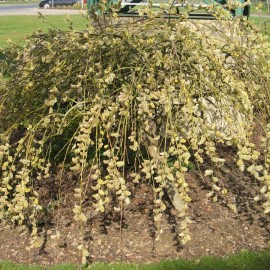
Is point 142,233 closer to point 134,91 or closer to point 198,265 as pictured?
point 198,265

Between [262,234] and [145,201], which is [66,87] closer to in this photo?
[145,201]

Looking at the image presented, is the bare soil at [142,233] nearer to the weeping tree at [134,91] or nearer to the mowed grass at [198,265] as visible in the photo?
the mowed grass at [198,265]

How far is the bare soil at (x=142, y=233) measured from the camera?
3869 millimetres

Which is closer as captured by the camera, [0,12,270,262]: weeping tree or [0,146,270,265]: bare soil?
[0,12,270,262]: weeping tree

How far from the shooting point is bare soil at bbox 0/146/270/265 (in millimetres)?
3869

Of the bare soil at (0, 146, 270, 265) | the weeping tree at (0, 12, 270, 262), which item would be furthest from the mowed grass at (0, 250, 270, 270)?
the weeping tree at (0, 12, 270, 262)

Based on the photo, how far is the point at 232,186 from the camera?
15.7ft

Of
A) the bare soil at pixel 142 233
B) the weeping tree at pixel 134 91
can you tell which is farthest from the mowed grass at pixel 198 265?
the weeping tree at pixel 134 91

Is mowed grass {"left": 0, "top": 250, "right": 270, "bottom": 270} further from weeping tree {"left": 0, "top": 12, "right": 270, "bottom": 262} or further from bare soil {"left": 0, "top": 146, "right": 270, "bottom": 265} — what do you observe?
weeping tree {"left": 0, "top": 12, "right": 270, "bottom": 262}

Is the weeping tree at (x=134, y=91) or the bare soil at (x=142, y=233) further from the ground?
the weeping tree at (x=134, y=91)

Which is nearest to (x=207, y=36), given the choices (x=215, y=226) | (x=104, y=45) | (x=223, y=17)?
(x=223, y=17)

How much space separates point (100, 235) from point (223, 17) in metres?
2.01

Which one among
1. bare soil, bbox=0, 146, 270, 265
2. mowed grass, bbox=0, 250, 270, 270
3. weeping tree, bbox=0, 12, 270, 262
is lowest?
mowed grass, bbox=0, 250, 270, 270

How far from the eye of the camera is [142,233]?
410 centimetres
